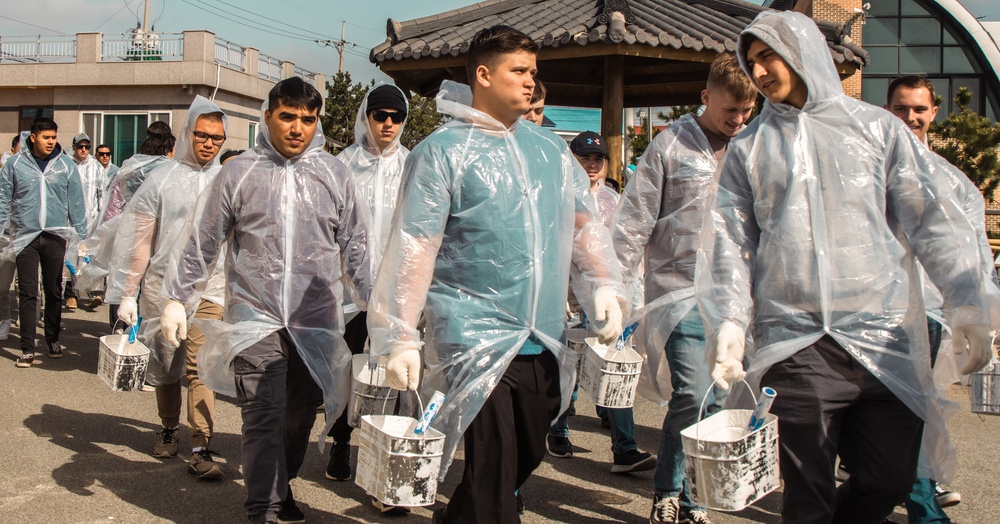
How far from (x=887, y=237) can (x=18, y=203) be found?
726cm

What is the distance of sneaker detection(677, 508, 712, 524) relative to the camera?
387cm

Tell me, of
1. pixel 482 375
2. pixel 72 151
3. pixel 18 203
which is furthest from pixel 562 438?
pixel 72 151

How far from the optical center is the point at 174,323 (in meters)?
3.88

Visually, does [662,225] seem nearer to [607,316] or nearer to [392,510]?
[607,316]

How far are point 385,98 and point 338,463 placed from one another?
1.98m

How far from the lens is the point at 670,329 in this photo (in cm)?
393

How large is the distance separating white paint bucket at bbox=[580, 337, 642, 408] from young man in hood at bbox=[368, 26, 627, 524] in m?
0.45

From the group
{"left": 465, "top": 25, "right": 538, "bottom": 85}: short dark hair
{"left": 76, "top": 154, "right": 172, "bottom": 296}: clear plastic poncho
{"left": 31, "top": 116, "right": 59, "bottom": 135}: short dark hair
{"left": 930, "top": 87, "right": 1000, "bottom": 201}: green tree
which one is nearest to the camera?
{"left": 465, "top": 25, "right": 538, "bottom": 85}: short dark hair

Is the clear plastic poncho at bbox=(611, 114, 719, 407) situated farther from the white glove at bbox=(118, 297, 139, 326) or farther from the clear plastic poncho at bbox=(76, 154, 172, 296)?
the clear plastic poncho at bbox=(76, 154, 172, 296)

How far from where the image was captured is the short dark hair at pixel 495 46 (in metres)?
3.14

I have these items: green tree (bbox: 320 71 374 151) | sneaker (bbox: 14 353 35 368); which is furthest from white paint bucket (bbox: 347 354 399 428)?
green tree (bbox: 320 71 374 151)

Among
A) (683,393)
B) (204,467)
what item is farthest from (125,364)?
(683,393)

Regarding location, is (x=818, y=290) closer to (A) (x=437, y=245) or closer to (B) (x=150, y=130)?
(A) (x=437, y=245)

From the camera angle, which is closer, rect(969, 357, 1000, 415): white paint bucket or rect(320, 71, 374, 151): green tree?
rect(969, 357, 1000, 415): white paint bucket
